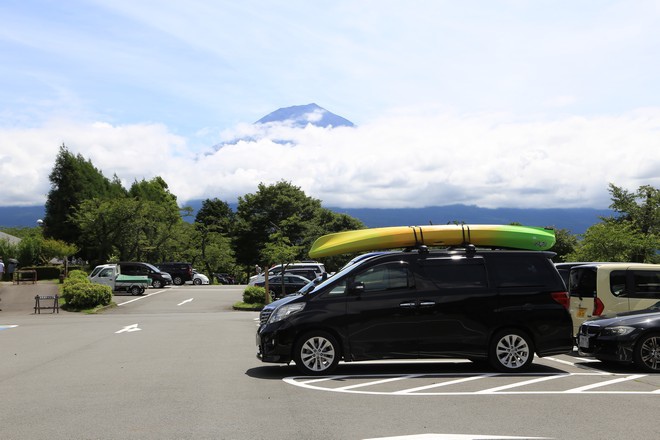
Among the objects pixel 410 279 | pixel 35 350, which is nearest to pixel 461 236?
pixel 410 279

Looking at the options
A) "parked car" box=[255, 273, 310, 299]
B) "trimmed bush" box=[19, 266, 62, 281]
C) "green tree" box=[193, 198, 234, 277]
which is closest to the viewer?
"parked car" box=[255, 273, 310, 299]

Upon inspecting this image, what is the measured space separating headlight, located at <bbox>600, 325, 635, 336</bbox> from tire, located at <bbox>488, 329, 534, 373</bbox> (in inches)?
53.2

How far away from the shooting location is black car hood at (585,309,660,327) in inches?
422

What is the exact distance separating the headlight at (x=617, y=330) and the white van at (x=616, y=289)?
179 centimetres

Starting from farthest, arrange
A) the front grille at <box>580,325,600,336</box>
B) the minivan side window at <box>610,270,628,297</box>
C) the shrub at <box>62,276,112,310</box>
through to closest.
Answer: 1. the shrub at <box>62,276,112,310</box>
2. the minivan side window at <box>610,270,628,297</box>
3. the front grille at <box>580,325,600,336</box>

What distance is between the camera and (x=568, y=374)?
10.3 metres

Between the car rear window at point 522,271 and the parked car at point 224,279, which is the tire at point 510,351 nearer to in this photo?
the car rear window at point 522,271

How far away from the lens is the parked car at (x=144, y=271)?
153 feet

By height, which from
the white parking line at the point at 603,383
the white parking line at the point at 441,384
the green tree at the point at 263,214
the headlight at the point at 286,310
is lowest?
the white parking line at the point at 603,383

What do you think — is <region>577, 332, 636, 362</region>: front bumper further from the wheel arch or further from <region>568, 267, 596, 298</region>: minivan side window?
the wheel arch

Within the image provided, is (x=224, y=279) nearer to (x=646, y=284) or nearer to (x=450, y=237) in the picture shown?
(x=646, y=284)

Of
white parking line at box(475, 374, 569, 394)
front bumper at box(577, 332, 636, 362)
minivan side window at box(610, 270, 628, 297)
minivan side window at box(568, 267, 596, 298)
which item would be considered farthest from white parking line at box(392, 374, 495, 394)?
minivan side window at box(610, 270, 628, 297)

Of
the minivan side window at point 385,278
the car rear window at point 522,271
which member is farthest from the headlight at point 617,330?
the minivan side window at point 385,278

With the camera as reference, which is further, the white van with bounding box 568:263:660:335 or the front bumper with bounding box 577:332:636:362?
the white van with bounding box 568:263:660:335
